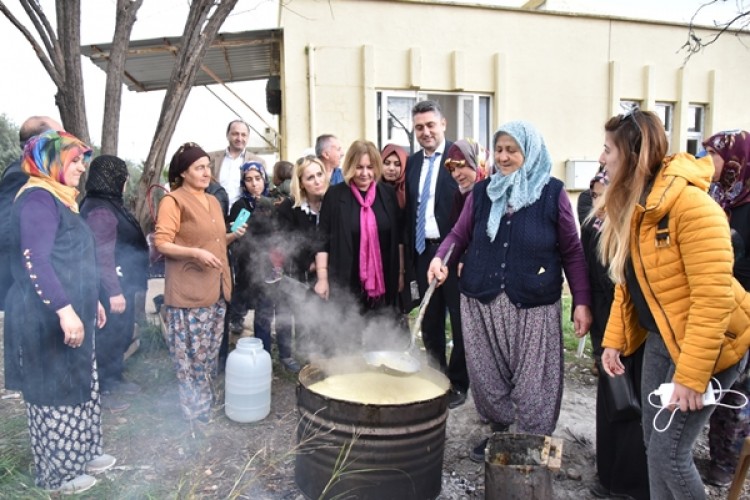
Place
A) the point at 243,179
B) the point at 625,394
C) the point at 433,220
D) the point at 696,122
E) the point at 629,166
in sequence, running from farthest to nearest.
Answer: the point at 696,122 → the point at 243,179 → the point at 433,220 → the point at 625,394 → the point at 629,166

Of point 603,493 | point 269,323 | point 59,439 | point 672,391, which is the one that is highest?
point 672,391

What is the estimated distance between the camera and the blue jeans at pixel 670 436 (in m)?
1.97

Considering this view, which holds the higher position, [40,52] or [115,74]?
[40,52]

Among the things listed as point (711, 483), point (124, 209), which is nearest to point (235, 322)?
point (124, 209)

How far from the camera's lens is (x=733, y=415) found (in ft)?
9.98

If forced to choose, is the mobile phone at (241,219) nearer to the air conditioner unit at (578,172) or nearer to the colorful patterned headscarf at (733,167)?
the colorful patterned headscarf at (733,167)

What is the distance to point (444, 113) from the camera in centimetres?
919

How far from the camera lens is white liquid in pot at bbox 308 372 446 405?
2.96 m

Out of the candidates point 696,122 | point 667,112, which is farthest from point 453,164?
point 696,122

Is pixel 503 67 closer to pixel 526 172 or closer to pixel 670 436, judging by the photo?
pixel 526 172

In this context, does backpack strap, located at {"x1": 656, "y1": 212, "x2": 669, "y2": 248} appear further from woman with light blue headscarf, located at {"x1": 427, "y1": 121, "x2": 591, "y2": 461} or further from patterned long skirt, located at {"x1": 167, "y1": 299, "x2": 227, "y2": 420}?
patterned long skirt, located at {"x1": 167, "y1": 299, "x2": 227, "y2": 420}

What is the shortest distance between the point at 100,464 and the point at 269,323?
6.05 ft

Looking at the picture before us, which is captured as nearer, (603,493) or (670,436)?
(670,436)

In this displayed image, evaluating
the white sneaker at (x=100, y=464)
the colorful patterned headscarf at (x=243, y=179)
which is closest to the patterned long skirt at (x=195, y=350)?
the white sneaker at (x=100, y=464)
